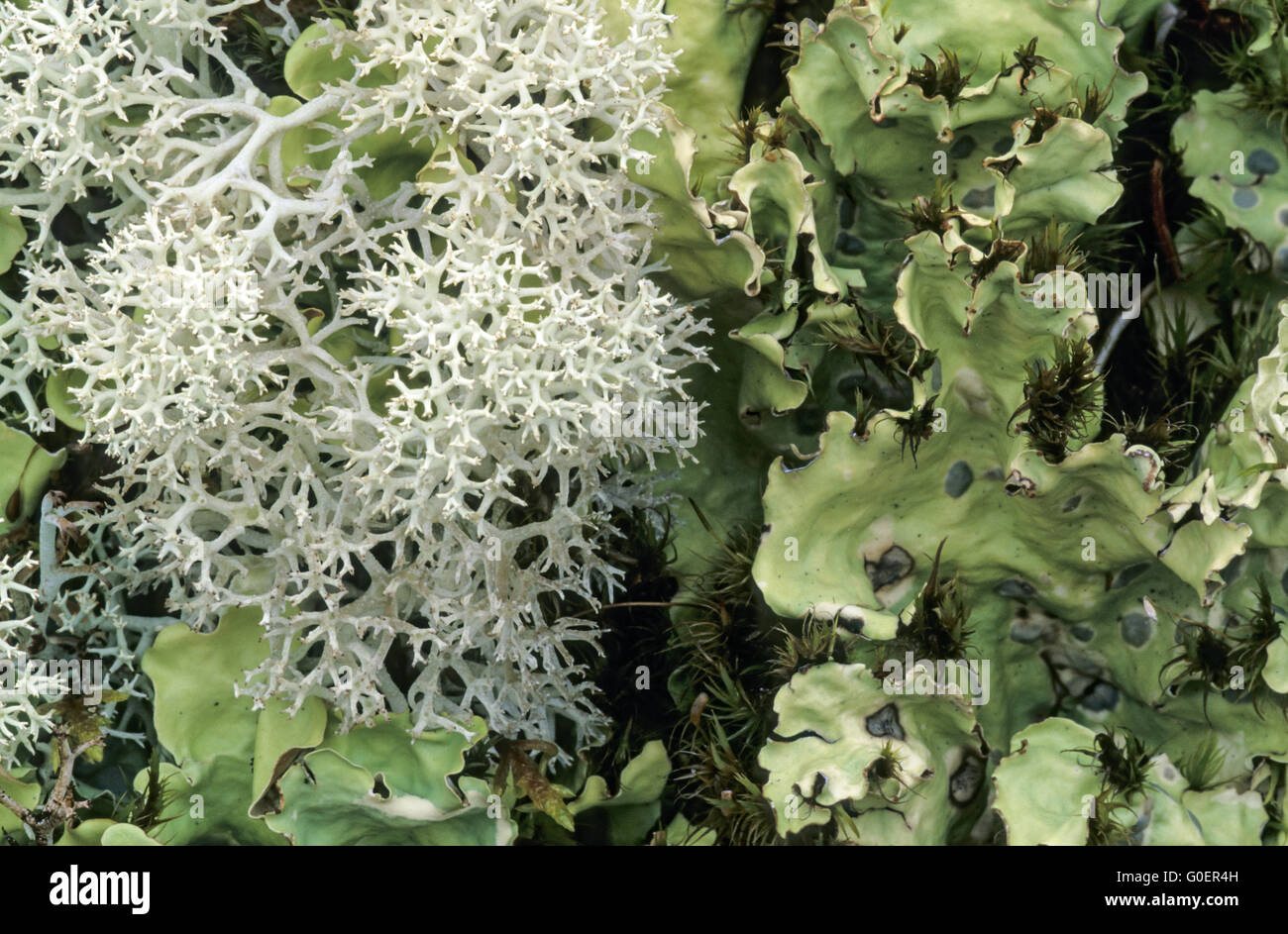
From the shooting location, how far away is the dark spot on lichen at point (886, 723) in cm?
154

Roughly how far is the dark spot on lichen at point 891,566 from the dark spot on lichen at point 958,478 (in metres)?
0.10

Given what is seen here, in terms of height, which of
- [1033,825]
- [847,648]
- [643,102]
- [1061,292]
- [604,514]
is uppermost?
[643,102]

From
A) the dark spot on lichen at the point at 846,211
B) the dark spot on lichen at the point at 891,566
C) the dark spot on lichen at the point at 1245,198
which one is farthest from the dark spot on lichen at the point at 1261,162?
the dark spot on lichen at the point at 891,566

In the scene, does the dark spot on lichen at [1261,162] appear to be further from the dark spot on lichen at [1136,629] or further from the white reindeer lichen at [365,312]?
the white reindeer lichen at [365,312]

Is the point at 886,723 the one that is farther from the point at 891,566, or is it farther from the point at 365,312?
the point at 365,312

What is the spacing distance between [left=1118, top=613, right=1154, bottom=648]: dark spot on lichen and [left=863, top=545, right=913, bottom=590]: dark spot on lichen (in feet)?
0.96

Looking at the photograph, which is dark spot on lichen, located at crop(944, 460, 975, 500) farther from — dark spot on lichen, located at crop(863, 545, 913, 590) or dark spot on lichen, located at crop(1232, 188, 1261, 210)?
dark spot on lichen, located at crop(1232, 188, 1261, 210)

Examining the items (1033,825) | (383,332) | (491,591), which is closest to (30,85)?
(383,332)

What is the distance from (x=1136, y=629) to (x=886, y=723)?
36 centimetres

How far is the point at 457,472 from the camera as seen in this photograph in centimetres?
141

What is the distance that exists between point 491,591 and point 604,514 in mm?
194

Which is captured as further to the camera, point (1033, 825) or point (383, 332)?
point (383, 332)

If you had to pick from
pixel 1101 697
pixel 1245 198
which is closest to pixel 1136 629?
pixel 1101 697

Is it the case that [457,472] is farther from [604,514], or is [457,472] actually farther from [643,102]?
[643,102]
